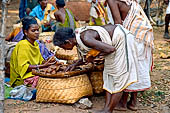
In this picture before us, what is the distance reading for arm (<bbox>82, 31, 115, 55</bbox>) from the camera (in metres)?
3.40

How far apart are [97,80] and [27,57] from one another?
1.15 meters

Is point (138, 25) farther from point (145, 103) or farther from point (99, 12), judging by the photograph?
point (99, 12)

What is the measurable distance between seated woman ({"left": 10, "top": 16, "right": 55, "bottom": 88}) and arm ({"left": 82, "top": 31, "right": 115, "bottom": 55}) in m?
1.09

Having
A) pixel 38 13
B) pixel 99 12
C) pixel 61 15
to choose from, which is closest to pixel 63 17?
pixel 61 15

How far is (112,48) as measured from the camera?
3.48 meters

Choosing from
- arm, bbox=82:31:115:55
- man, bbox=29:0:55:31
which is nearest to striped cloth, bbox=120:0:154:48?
arm, bbox=82:31:115:55

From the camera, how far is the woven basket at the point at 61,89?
384cm

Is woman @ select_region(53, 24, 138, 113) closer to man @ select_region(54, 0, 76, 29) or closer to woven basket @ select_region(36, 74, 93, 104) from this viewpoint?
woven basket @ select_region(36, 74, 93, 104)

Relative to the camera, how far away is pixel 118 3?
3920mm

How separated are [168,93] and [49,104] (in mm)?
1971

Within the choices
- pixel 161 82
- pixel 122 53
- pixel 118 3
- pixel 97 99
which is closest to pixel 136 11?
pixel 118 3

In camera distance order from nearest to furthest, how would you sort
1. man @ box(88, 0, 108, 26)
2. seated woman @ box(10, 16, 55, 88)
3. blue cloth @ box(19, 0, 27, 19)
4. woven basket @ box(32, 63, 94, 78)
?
woven basket @ box(32, 63, 94, 78) → seated woman @ box(10, 16, 55, 88) → man @ box(88, 0, 108, 26) → blue cloth @ box(19, 0, 27, 19)

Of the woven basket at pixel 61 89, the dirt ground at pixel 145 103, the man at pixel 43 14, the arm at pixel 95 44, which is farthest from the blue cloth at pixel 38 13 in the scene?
the arm at pixel 95 44

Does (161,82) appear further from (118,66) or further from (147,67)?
(118,66)
